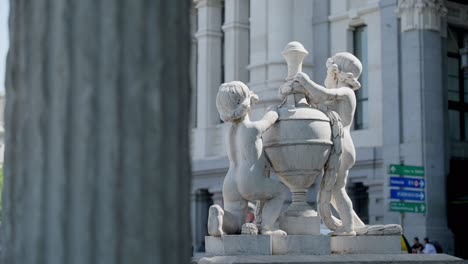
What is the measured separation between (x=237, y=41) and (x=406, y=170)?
1010 centimetres

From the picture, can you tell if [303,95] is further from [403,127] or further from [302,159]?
[403,127]

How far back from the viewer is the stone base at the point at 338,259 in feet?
32.3

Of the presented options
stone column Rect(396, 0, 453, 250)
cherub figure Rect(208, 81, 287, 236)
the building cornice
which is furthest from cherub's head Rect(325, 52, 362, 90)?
the building cornice

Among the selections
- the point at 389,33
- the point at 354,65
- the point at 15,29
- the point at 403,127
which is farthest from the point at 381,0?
the point at 15,29

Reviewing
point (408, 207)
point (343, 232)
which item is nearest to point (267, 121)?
point (343, 232)

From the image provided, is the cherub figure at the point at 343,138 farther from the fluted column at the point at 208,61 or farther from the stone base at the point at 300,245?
the fluted column at the point at 208,61

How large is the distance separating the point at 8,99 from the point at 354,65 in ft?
33.7

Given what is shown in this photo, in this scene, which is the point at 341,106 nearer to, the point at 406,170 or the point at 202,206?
the point at 406,170

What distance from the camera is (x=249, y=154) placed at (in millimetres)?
10672

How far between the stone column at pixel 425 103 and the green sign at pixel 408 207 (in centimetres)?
164

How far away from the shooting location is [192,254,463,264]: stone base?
9852 millimetres

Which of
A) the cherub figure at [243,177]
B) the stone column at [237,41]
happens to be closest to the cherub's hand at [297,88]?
the cherub figure at [243,177]

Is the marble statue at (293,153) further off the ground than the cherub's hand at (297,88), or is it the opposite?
the cherub's hand at (297,88)

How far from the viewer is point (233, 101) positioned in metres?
10.8
